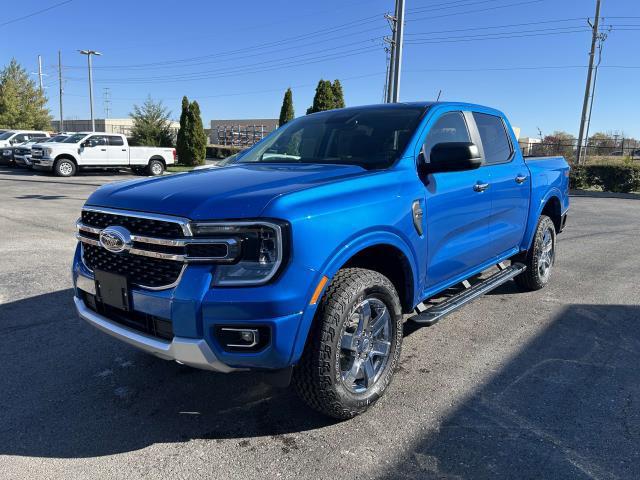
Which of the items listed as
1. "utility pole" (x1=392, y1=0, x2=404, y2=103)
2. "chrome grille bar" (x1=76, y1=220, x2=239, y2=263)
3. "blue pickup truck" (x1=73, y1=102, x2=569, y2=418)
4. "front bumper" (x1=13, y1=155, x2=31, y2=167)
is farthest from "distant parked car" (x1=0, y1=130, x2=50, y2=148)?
"chrome grille bar" (x1=76, y1=220, x2=239, y2=263)

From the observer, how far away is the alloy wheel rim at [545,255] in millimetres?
5676

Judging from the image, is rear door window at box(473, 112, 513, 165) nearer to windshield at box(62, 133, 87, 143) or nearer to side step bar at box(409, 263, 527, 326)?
side step bar at box(409, 263, 527, 326)

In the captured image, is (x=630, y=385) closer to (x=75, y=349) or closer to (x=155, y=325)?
(x=155, y=325)

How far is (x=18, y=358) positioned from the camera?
3893 mm

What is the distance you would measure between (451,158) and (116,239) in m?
2.16

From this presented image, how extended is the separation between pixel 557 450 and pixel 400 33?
50.7 feet

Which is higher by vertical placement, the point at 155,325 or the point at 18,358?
the point at 155,325

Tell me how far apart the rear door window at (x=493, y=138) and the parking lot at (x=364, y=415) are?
5.02 feet

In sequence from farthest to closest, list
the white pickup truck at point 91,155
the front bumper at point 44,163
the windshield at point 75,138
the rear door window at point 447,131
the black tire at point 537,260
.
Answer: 1. the windshield at point 75,138
2. the white pickup truck at point 91,155
3. the front bumper at point 44,163
4. the black tire at point 537,260
5. the rear door window at point 447,131

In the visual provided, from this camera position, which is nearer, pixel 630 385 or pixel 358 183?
pixel 358 183

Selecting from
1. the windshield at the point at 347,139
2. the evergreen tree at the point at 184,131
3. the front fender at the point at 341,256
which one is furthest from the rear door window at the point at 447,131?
the evergreen tree at the point at 184,131

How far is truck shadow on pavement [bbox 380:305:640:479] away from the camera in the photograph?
262 cm


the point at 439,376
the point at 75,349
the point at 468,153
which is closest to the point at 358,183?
the point at 468,153

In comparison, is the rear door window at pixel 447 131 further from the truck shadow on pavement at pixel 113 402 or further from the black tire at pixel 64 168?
the black tire at pixel 64 168
